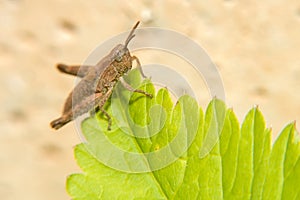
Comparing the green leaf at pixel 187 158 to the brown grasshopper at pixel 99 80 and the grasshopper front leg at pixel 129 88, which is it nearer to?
the grasshopper front leg at pixel 129 88

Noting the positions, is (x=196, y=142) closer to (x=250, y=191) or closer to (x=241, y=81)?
(x=250, y=191)

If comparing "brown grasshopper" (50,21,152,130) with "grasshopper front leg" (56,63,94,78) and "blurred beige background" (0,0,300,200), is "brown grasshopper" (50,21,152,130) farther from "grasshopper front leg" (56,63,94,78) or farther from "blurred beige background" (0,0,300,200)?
"blurred beige background" (0,0,300,200)

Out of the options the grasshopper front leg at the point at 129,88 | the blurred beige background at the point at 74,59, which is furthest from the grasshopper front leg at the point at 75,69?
the blurred beige background at the point at 74,59

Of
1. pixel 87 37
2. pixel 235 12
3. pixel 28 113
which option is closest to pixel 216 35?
pixel 235 12

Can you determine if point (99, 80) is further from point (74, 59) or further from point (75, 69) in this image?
point (74, 59)

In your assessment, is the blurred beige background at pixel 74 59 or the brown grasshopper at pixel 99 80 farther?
the blurred beige background at pixel 74 59

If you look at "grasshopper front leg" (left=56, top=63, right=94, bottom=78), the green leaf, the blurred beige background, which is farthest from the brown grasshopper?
the blurred beige background

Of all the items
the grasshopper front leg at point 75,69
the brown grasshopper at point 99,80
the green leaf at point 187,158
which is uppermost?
the grasshopper front leg at point 75,69
